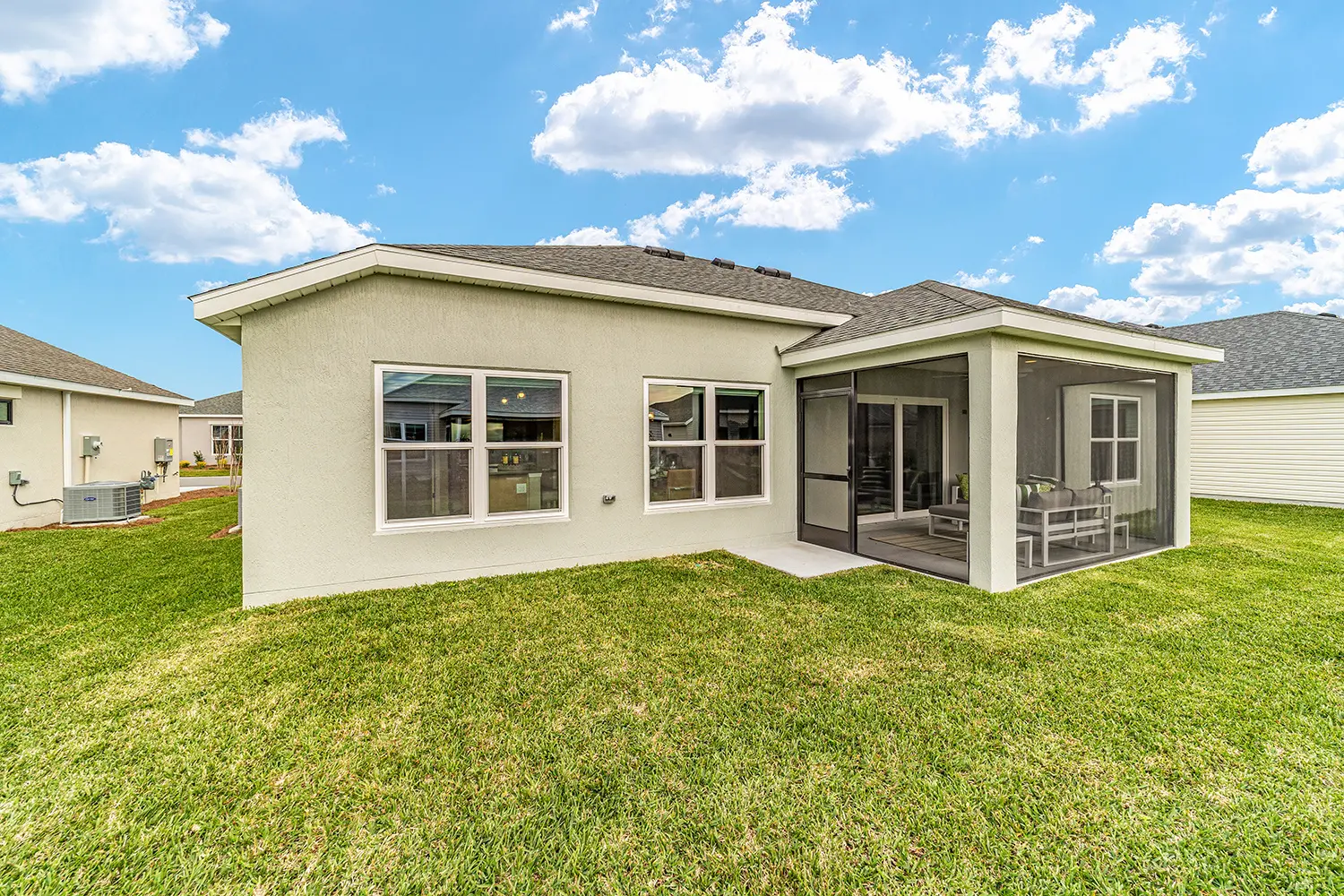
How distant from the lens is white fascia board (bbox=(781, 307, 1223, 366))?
520cm

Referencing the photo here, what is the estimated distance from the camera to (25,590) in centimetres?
573

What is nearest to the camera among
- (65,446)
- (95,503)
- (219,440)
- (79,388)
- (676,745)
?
(676,745)

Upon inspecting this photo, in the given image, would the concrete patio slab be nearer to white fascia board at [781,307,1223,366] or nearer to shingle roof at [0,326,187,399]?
white fascia board at [781,307,1223,366]

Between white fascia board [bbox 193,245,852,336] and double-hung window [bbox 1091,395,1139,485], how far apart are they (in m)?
6.08

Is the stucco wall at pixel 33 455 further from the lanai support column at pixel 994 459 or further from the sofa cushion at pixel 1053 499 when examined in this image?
the sofa cushion at pixel 1053 499

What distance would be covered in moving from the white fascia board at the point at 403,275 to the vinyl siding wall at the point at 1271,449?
1438cm

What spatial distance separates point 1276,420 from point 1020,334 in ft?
40.2

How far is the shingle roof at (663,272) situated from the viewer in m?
6.58

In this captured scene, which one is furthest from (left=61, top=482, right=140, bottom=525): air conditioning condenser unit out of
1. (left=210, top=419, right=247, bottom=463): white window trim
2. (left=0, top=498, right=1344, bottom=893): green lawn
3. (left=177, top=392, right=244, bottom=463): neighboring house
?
(left=210, top=419, right=247, bottom=463): white window trim

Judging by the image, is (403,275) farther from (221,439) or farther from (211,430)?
(221,439)

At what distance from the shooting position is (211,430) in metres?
28.7

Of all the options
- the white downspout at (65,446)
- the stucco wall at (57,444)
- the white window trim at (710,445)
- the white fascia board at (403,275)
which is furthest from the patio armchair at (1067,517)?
the white downspout at (65,446)

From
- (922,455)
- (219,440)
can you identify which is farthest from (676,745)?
(219,440)

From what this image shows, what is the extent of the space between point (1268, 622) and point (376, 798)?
7145 millimetres
